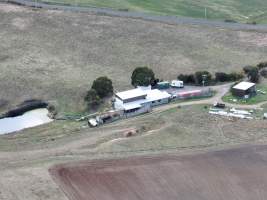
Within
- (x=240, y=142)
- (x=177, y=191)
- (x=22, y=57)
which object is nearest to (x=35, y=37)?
(x=22, y=57)

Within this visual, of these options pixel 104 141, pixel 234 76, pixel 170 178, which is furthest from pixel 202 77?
pixel 170 178

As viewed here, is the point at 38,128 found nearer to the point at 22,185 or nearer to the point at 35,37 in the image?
the point at 22,185

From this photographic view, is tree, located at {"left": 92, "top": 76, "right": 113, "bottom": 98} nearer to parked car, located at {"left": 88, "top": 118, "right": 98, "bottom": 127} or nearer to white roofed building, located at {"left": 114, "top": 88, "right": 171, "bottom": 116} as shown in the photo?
white roofed building, located at {"left": 114, "top": 88, "right": 171, "bottom": 116}

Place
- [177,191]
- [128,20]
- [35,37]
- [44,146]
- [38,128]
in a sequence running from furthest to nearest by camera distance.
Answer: [128,20]
[35,37]
[38,128]
[44,146]
[177,191]

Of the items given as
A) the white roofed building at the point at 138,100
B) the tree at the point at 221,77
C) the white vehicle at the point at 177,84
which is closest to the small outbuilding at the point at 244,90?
the tree at the point at 221,77

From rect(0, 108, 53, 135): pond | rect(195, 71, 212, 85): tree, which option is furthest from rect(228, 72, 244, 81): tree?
rect(0, 108, 53, 135): pond
